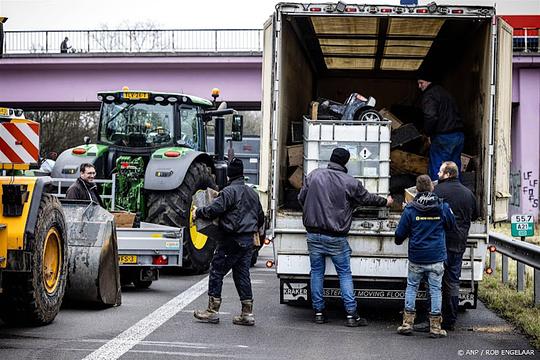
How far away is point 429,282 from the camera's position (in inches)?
409

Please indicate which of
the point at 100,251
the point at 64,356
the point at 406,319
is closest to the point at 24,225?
the point at 64,356

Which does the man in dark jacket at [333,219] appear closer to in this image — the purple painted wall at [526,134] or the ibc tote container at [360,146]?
the ibc tote container at [360,146]

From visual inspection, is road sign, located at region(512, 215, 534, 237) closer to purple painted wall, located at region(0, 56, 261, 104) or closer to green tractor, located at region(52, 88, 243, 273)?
green tractor, located at region(52, 88, 243, 273)


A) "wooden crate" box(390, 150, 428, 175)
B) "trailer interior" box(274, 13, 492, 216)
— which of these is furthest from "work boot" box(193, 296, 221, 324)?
"wooden crate" box(390, 150, 428, 175)

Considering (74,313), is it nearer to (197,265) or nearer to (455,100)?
(197,265)

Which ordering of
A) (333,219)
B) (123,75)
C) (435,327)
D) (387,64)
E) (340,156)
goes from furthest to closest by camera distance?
(123,75) < (387,64) < (340,156) < (333,219) < (435,327)

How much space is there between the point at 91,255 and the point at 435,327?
3.78 meters

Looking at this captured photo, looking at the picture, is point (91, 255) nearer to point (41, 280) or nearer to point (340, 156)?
point (41, 280)

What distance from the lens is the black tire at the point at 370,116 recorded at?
13.0m

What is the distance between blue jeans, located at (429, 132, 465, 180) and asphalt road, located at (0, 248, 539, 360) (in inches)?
72.8

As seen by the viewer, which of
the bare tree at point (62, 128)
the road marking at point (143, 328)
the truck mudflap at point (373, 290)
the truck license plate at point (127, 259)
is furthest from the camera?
the bare tree at point (62, 128)

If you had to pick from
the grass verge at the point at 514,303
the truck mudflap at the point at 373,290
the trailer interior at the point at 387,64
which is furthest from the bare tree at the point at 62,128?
the truck mudflap at the point at 373,290

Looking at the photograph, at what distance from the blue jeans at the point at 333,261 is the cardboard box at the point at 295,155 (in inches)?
71.8

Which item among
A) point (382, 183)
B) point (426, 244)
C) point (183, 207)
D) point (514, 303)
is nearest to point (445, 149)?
point (382, 183)
